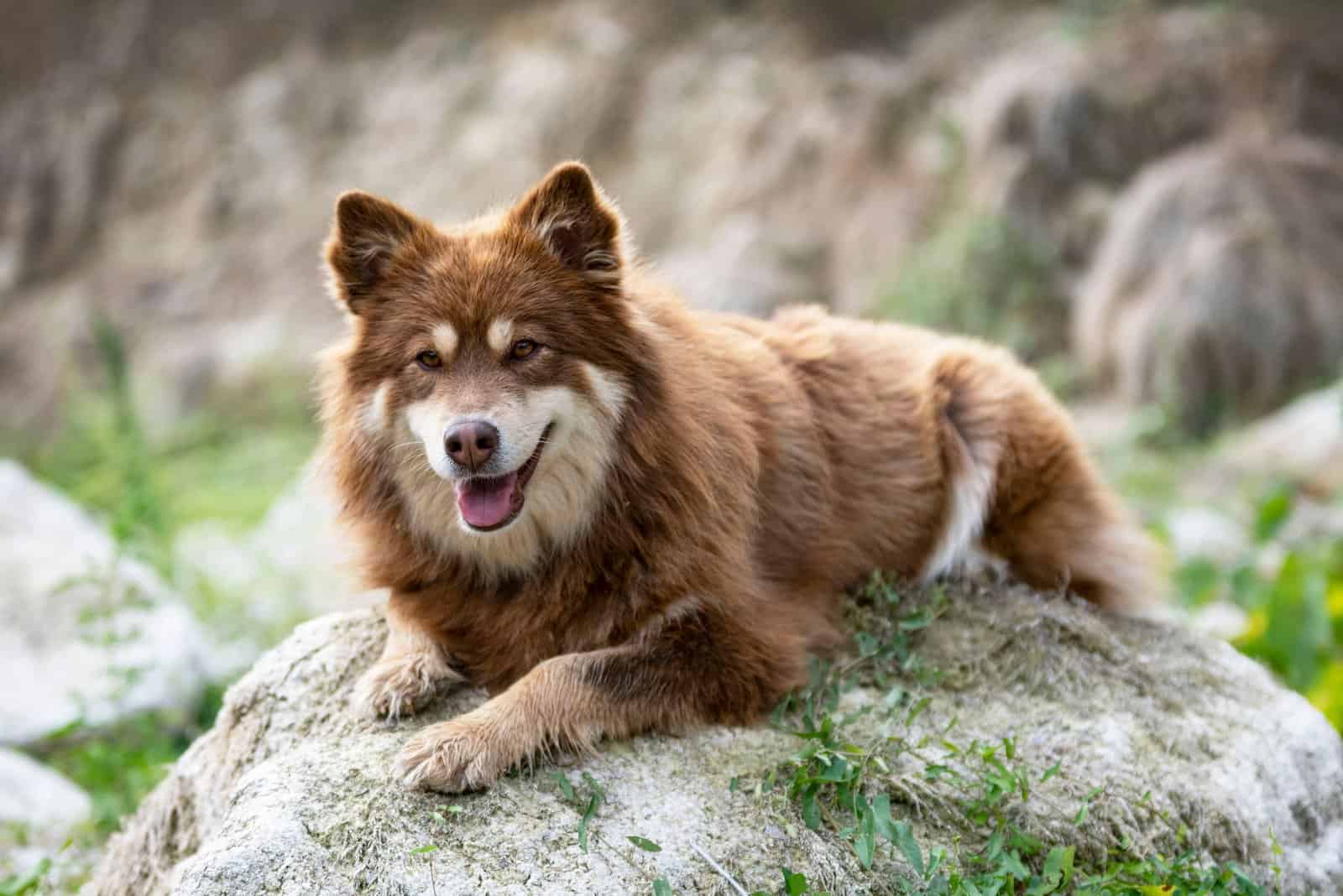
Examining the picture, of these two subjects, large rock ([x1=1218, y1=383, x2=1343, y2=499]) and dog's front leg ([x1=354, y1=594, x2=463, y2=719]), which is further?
large rock ([x1=1218, y1=383, x2=1343, y2=499])

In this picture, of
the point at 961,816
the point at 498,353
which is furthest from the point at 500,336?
the point at 961,816

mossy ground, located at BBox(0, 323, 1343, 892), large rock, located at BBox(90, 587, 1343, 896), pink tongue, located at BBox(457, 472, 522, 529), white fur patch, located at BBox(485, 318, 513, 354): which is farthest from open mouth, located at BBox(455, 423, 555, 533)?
mossy ground, located at BBox(0, 323, 1343, 892)

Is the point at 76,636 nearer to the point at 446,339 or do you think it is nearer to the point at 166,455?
the point at 446,339

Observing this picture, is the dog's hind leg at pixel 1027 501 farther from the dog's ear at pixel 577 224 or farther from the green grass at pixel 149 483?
the green grass at pixel 149 483

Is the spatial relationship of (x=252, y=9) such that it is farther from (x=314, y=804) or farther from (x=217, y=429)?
(x=314, y=804)

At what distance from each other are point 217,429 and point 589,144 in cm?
595

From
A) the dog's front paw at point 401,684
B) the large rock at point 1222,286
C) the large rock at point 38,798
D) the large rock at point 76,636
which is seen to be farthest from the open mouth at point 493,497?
the large rock at point 1222,286

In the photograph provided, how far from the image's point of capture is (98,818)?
5.10 m

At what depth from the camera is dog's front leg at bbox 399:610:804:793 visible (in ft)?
11.2

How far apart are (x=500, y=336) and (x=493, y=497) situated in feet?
1.63

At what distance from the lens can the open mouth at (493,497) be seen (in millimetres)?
3705

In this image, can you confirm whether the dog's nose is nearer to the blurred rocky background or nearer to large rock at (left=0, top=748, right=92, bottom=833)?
the blurred rocky background

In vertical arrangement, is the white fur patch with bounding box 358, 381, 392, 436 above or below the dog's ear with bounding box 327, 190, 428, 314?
below

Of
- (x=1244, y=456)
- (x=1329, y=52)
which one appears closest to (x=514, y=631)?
(x=1244, y=456)
